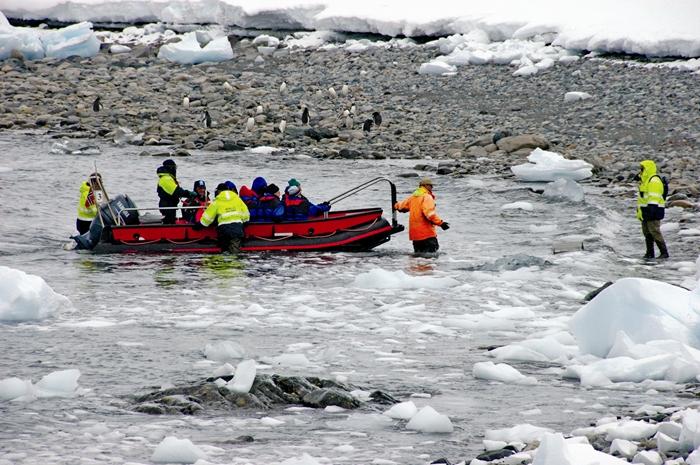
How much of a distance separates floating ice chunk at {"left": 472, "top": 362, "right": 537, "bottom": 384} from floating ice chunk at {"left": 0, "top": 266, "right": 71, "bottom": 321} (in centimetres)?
444

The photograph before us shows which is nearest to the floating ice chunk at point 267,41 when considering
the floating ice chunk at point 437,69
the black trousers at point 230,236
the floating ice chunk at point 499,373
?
the floating ice chunk at point 437,69

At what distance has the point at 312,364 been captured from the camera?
9453 mm

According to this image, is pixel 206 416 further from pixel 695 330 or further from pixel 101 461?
pixel 695 330

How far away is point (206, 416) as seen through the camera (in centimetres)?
787

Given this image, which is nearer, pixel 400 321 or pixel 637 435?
pixel 637 435

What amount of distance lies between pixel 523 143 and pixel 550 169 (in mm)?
3150

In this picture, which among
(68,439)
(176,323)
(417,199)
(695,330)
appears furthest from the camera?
Answer: (417,199)

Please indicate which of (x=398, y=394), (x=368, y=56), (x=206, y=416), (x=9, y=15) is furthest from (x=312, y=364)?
(x=9, y=15)

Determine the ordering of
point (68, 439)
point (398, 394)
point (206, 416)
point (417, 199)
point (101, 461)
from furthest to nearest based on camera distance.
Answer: point (417, 199) < point (398, 394) < point (206, 416) < point (68, 439) < point (101, 461)

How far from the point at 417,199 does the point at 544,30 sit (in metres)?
24.0

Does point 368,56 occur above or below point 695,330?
above

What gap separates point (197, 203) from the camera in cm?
1595

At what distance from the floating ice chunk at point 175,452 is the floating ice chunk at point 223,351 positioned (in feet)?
9.17

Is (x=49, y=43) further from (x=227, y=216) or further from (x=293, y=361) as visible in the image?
(x=293, y=361)
